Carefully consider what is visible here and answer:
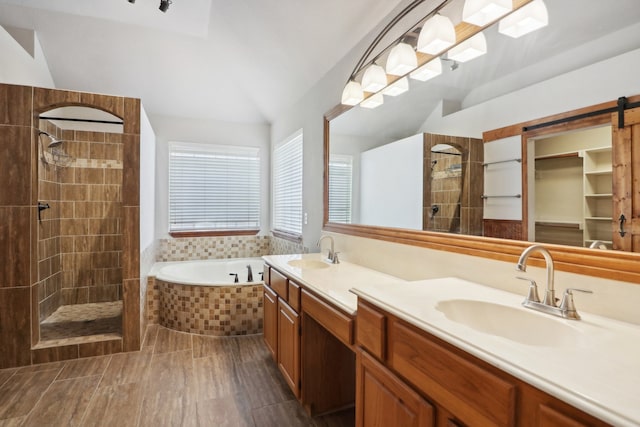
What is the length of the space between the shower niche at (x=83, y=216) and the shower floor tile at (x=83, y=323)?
11mm

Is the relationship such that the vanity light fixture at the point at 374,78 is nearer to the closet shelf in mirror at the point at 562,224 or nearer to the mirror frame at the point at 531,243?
the mirror frame at the point at 531,243

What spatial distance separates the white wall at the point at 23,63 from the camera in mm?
2607

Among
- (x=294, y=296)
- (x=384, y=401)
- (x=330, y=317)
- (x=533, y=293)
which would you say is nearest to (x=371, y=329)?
(x=384, y=401)

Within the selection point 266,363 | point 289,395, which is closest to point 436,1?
point 289,395

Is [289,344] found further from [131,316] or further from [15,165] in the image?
[15,165]

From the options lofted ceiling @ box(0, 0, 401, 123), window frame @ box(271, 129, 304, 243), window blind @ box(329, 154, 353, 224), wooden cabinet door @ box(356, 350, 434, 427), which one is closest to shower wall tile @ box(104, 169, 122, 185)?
lofted ceiling @ box(0, 0, 401, 123)

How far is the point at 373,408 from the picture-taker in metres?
1.23

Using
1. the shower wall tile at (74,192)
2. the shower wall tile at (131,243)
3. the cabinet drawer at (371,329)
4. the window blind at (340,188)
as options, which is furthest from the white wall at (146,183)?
the cabinet drawer at (371,329)

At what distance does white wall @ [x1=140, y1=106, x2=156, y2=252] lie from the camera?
9.80 feet

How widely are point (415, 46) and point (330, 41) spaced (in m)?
0.99

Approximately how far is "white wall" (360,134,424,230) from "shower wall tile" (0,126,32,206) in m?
2.61

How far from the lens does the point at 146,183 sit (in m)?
3.29

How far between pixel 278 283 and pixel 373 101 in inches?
56.4

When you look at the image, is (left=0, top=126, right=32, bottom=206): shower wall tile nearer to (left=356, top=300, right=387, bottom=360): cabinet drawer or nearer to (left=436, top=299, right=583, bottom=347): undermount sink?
(left=356, top=300, right=387, bottom=360): cabinet drawer
